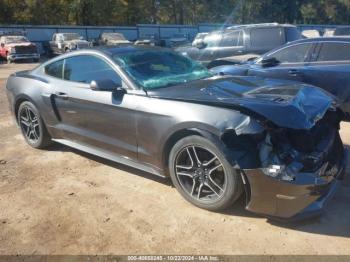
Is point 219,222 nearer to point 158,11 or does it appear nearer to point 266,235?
point 266,235

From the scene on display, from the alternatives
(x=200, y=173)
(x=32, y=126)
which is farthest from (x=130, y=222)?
(x=32, y=126)

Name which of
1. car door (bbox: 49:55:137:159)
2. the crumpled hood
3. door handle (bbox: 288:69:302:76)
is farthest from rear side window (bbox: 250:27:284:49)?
car door (bbox: 49:55:137:159)

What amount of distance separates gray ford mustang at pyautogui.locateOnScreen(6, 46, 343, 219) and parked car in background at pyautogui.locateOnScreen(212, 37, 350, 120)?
89.5 inches

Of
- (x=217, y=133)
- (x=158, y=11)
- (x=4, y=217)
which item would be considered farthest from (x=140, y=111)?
(x=158, y=11)

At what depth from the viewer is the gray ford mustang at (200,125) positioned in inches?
129

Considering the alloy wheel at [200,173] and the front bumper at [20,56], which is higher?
the front bumper at [20,56]

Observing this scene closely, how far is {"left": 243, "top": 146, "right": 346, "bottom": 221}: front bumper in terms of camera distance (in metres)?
3.17

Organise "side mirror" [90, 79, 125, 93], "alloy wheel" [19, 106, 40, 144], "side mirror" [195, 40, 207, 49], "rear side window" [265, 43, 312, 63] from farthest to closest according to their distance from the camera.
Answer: "side mirror" [195, 40, 207, 49]
"rear side window" [265, 43, 312, 63]
"alloy wheel" [19, 106, 40, 144]
"side mirror" [90, 79, 125, 93]

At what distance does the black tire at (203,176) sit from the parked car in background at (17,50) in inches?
945

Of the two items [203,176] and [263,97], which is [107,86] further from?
[263,97]

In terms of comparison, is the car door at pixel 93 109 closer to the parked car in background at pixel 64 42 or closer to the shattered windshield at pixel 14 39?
the parked car in background at pixel 64 42

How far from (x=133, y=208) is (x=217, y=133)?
47.4 inches

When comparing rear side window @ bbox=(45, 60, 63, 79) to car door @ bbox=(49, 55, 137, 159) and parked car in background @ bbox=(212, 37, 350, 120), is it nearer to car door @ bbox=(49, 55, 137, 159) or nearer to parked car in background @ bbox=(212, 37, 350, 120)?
car door @ bbox=(49, 55, 137, 159)

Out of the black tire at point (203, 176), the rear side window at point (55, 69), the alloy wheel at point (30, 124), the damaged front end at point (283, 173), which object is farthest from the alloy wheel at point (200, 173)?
the alloy wheel at point (30, 124)
